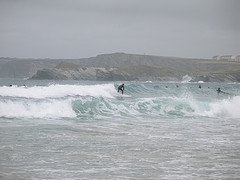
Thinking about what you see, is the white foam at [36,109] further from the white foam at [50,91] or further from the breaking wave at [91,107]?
the white foam at [50,91]

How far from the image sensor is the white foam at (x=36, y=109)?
75.3 feet

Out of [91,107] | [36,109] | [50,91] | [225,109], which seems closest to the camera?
[36,109]

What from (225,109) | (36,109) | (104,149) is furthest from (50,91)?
(104,149)

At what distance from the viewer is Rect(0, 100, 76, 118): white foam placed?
75.3 feet

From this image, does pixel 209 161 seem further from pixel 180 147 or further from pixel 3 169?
pixel 3 169

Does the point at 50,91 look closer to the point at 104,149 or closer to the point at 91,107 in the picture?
the point at 91,107

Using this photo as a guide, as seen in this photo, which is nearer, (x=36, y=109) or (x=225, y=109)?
(x=36, y=109)

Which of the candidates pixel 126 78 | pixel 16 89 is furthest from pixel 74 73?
pixel 16 89

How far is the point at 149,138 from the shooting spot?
51.0 ft

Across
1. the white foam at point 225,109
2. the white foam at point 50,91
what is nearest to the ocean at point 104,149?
the white foam at point 50,91

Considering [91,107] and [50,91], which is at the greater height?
[50,91]

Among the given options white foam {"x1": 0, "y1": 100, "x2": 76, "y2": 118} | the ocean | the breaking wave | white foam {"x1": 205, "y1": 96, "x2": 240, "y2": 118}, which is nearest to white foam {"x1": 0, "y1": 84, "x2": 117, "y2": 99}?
the breaking wave

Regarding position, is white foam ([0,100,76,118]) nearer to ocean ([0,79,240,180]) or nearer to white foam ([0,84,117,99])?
ocean ([0,79,240,180])

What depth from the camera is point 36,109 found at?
24297 millimetres
